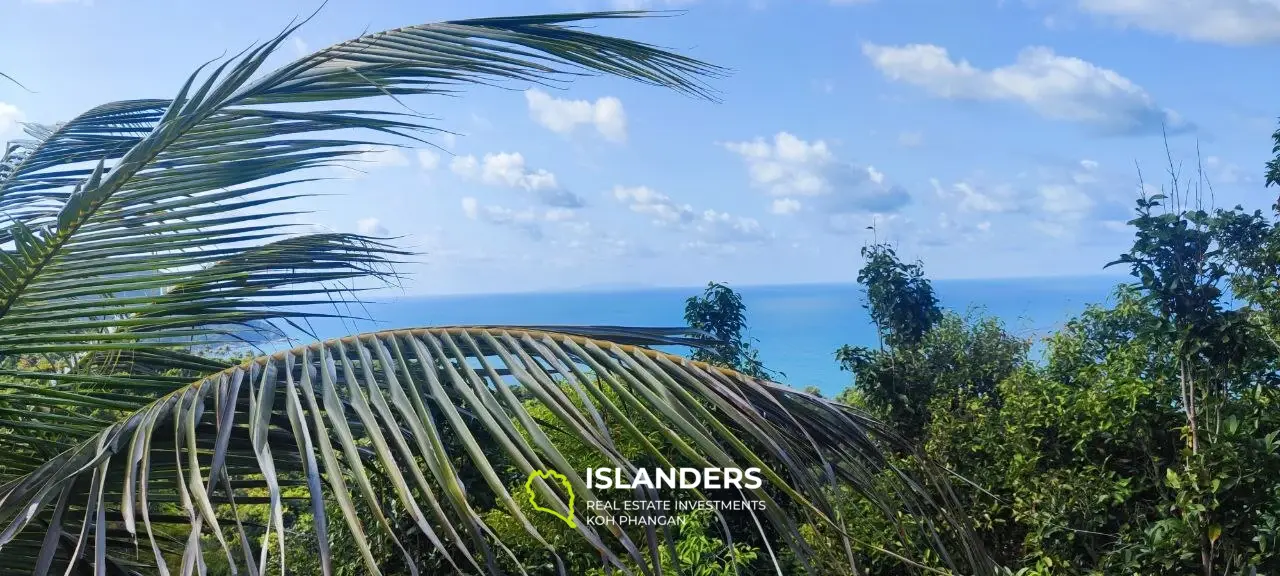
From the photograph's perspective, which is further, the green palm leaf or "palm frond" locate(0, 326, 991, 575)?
the green palm leaf

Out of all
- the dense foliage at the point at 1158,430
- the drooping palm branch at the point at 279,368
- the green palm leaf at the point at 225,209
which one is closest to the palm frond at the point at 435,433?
the drooping palm branch at the point at 279,368

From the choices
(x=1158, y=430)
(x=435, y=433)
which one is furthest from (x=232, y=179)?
(x=1158, y=430)

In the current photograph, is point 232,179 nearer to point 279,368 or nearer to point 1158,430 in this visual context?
point 279,368

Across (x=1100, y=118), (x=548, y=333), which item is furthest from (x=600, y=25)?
(x=1100, y=118)

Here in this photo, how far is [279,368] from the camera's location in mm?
1105

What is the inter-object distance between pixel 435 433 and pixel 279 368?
1.10 feet

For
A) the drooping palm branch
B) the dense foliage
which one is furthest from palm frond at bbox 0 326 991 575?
the dense foliage

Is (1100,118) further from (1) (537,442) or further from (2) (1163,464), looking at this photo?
(1) (537,442)

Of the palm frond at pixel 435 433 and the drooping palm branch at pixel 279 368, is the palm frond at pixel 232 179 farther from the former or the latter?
the palm frond at pixel 435 433

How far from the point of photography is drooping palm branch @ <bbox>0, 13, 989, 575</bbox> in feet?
2.92

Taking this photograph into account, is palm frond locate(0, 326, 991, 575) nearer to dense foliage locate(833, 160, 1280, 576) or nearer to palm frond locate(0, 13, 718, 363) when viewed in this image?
palm frond locate(0, 13, 718, 363)

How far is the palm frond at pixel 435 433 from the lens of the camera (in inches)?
32.3

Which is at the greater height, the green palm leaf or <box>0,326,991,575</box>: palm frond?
the green palm leaf

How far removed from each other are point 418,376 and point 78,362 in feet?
2.89
